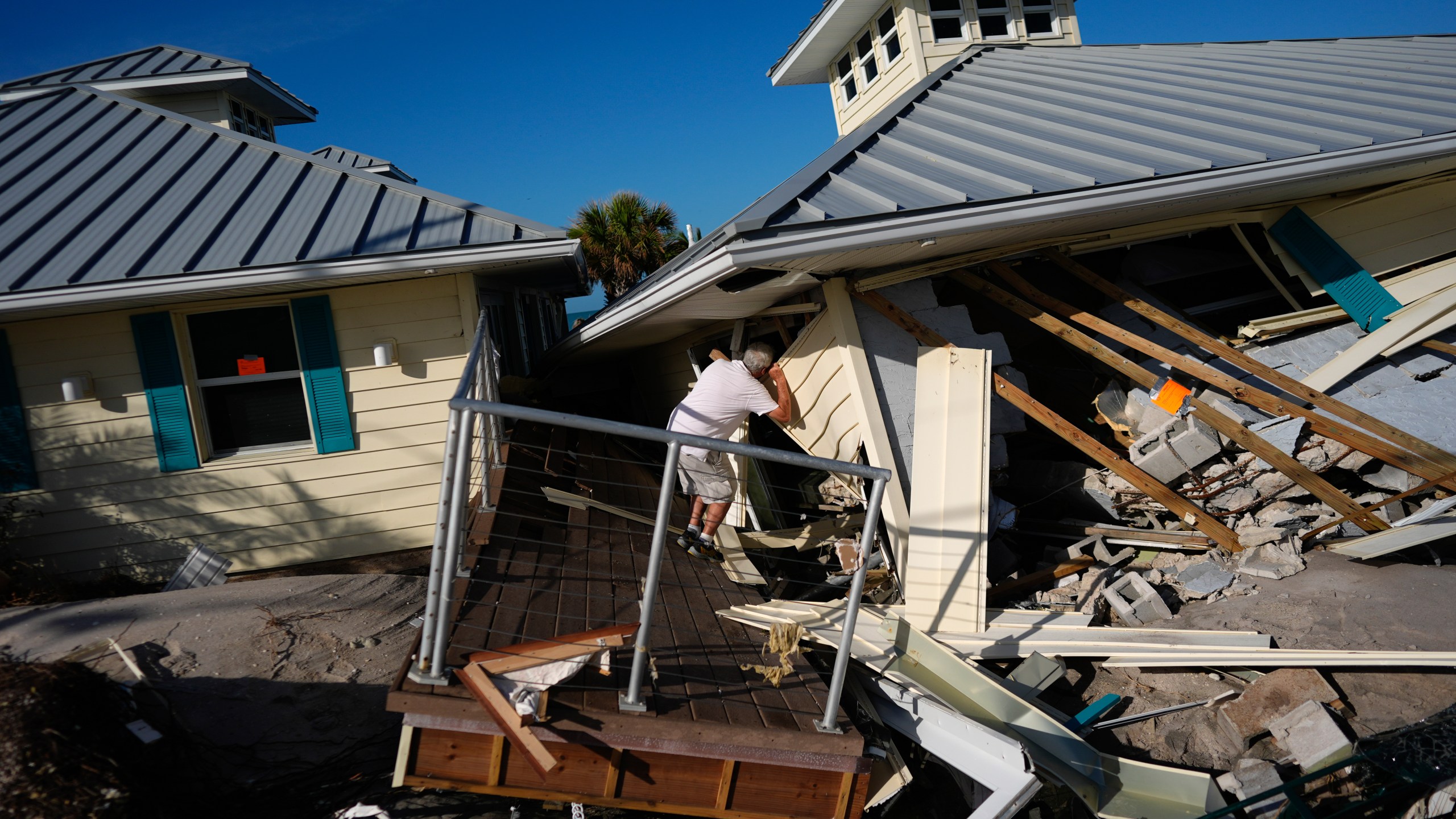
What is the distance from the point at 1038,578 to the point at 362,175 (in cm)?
738

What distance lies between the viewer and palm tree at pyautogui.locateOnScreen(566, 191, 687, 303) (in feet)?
77.6

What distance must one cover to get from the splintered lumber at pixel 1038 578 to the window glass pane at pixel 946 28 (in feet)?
24.8

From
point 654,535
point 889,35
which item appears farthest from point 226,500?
point 889,35

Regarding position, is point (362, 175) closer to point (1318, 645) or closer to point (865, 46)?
point (865, 46)

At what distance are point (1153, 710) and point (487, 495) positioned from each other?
421 cm

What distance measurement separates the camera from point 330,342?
7195mm

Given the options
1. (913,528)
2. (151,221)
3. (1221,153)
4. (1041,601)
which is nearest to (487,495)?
(913,528)

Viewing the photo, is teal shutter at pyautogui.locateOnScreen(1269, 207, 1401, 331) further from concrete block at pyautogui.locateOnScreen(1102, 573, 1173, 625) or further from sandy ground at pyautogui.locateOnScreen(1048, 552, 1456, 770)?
concrete block at pyautogui.locateOnScreen(1102, 573, 1173, 625)

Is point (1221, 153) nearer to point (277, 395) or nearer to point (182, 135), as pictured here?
point (277, 395)

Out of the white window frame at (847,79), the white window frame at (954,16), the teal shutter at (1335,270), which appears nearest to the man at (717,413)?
the teal shutter at (1335,270)

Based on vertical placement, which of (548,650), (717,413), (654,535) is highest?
(717,413)

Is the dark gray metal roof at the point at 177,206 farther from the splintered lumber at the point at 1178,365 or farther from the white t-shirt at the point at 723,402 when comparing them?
the splintered lumber at the point at 1178,365

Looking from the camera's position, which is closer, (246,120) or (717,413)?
(717,413)

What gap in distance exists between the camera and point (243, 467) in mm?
7219
